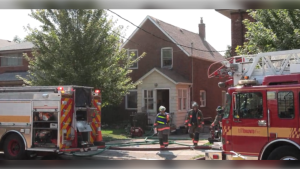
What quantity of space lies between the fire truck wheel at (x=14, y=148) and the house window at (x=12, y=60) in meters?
17.9

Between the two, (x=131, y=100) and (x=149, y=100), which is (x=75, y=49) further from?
(x=131, y=100)

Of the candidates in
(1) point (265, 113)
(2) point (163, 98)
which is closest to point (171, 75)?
(2) point (163, 98)

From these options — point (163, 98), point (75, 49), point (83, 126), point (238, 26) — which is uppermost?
point (238, 26)

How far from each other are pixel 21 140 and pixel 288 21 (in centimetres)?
918

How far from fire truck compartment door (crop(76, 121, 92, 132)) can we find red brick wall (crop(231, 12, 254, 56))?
1215cm

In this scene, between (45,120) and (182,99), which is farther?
(182,99)

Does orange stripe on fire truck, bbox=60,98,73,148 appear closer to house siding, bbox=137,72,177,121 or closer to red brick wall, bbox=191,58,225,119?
house siding, bbox=137,72,177,121

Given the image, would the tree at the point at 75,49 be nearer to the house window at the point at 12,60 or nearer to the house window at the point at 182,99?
the house window at the point at 182,99

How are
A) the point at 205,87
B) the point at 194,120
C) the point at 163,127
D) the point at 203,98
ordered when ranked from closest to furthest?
the point at 163,127 < the point at 194,120 < the point at 205,87 < the point at 203,98

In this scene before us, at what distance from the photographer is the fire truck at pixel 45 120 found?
34.0 feet

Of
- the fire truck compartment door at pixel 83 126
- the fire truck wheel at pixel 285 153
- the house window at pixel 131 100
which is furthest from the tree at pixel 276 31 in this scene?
the house window at pixel 131 100

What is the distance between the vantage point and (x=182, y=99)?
73.2ft

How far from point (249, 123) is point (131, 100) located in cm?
1656

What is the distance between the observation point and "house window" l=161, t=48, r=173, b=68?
937 inches
